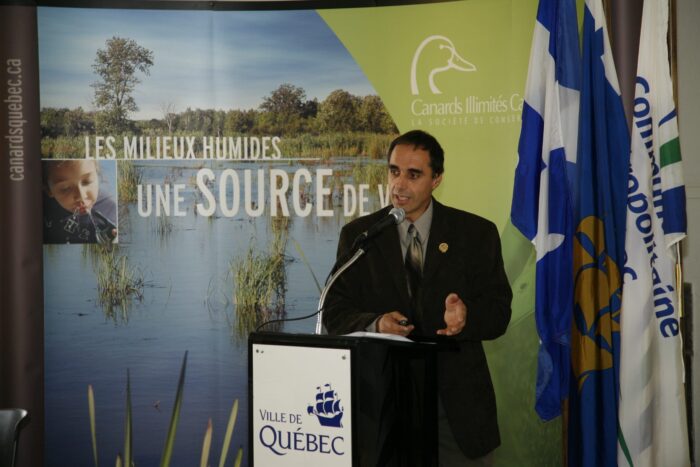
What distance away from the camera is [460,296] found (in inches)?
169

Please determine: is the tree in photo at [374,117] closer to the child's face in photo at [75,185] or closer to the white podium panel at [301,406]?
the child's face in photo at [75,185]

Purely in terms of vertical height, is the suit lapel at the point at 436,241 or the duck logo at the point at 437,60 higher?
the duck logo at the point at 437,60

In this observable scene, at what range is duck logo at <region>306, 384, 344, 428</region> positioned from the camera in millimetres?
2617

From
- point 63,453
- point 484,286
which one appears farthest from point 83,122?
point 484,286

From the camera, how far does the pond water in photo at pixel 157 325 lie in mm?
4547

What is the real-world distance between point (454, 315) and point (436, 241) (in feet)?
1.33

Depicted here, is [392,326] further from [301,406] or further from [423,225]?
[301,406]

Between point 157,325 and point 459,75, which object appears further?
point 157,325

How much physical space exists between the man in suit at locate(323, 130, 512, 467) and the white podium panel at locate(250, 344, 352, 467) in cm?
149

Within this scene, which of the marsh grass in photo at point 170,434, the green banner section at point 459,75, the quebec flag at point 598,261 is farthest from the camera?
the marsh grass in photo at point 170,434

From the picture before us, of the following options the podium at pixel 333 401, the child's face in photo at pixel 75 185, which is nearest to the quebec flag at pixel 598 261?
the podium at pixel 333 401

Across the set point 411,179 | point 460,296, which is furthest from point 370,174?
point 460,296

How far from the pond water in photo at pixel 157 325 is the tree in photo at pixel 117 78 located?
32cm

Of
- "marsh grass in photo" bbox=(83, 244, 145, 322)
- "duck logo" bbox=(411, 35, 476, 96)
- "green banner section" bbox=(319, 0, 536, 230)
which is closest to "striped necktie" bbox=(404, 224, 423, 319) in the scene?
"green banner section" bbox=(319, 0, 536, 230)
